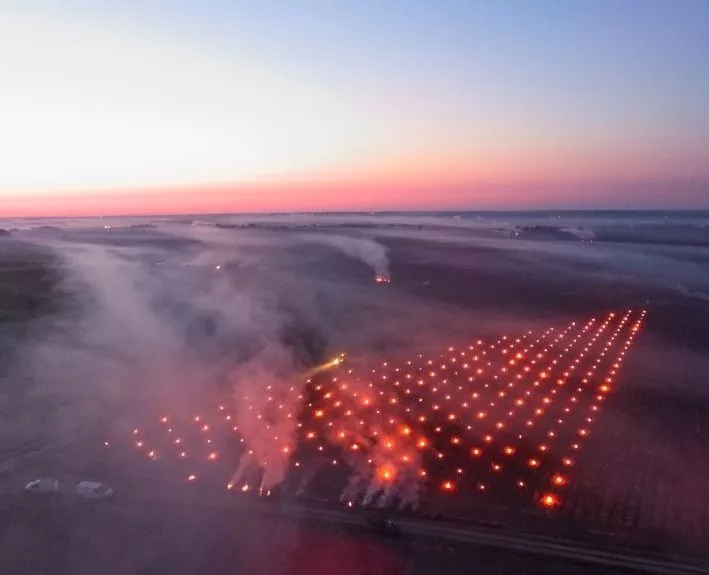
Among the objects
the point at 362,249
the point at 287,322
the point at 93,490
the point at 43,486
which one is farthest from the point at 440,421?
the point at 362,249

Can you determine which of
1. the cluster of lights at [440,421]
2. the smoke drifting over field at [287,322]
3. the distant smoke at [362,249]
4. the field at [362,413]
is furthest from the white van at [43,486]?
the distant smoke at [362,249]

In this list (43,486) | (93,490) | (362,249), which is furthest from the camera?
(362,249)

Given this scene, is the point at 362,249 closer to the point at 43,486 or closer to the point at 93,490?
the point at 43,486

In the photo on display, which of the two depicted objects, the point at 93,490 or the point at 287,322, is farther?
the point at 287,322

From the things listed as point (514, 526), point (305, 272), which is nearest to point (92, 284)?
point (305, 272)

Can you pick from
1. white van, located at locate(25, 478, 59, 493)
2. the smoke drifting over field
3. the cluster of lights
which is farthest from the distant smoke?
white van, located at locate(25, 478, 59, 493)

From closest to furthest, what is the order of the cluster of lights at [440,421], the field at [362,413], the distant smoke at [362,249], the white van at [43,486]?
1. the field at [362,413]
2. the white van at [43,486]
3. the cluster of lights at [440,421]
4. the distant smoke at [362,249]

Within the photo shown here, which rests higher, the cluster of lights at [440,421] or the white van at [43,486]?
the white van at [43,486]

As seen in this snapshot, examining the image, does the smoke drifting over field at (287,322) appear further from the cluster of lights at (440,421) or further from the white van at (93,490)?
the white van at (93,490)
